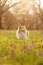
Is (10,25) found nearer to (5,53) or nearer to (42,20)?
(42,20)

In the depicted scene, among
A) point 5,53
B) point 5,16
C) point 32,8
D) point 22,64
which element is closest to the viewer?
point 22,64

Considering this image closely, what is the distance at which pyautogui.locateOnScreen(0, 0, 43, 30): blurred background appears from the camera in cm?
2175

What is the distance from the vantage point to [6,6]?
73.4ft

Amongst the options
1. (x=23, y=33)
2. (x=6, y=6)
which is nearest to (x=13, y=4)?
(x=6, y=6)

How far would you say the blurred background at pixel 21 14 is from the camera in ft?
71.4

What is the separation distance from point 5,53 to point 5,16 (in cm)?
1532

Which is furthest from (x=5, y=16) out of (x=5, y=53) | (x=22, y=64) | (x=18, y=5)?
(x=22, y=64)

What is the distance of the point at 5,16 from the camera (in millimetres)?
21797

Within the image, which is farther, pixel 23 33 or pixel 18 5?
pixel 18 5

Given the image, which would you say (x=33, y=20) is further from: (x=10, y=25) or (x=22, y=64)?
(x=22, y=64)

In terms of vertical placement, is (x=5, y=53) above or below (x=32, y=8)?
below

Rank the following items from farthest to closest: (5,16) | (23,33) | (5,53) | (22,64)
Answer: (5,16) < (23,33) < (5,53) < (22,64)

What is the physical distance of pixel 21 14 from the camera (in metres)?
22.9

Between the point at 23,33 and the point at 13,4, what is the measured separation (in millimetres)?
12207
